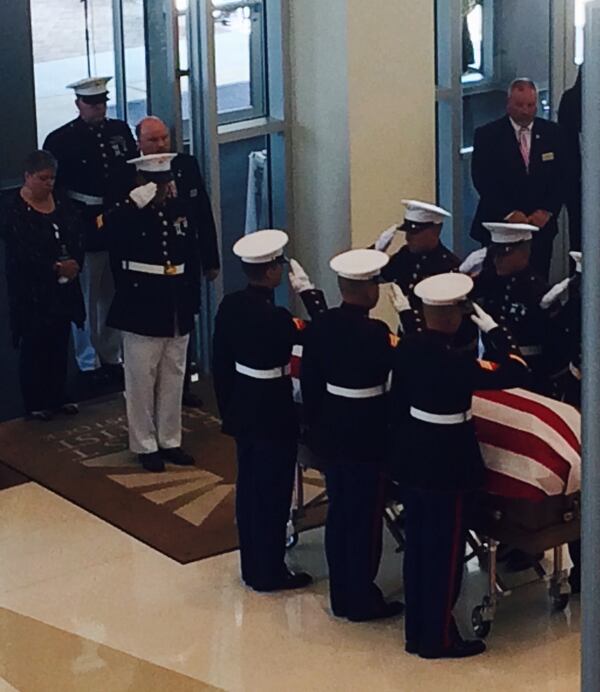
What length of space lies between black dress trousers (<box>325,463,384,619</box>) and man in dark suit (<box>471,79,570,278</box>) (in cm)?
310

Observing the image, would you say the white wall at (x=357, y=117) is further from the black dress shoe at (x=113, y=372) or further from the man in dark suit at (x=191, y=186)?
the black dress shoe at (x=113, y=372)

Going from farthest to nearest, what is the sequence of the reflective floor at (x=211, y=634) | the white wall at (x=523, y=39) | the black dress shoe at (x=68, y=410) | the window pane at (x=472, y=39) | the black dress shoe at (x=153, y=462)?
1. the white wall at (x=523, y=39)
2. the window pane at (x=472, y=39)
3. the black dress shoe at (x=68, y=410)
4. the black dress shoe at (x=153, y=462)
5. the reflective floor at (x=211, y=634)

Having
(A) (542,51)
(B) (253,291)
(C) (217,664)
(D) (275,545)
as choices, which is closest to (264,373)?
(B) (253,291)

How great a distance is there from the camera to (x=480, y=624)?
179 inches

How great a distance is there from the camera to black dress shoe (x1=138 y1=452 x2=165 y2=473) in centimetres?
631

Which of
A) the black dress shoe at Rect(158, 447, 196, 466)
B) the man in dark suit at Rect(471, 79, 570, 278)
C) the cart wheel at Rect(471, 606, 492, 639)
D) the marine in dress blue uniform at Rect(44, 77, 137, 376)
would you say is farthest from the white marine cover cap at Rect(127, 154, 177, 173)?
the cart wheel at Rect(471, 606, 492, 639)

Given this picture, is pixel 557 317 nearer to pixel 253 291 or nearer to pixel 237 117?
pixel 253 291

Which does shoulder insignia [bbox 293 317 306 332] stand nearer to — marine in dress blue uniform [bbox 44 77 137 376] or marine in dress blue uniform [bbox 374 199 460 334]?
marine in dress blue uniform [bbox 374 199 460 334]

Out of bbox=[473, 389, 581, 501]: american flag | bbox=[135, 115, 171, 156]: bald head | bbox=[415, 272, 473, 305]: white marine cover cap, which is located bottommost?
bbox=[473, 389, 581, 501]: american flag

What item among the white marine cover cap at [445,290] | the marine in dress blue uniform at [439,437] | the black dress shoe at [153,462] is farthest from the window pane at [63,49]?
the marine in dress blue uniform at [439,437]

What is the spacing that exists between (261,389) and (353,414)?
17.0 inches

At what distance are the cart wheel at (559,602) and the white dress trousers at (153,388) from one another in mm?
2196

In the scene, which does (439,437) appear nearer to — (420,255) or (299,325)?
(299,325)

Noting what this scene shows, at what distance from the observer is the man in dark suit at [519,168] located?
292 inches
